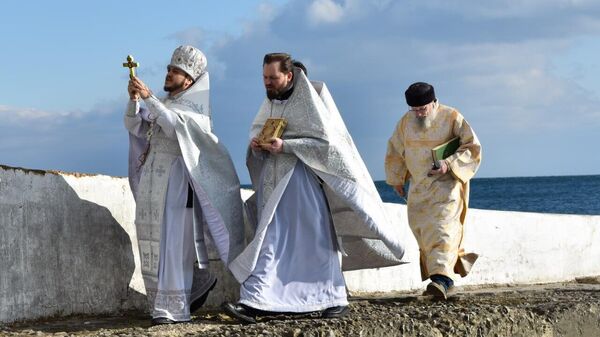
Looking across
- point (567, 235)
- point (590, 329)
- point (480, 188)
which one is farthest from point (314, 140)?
point (480, 188)

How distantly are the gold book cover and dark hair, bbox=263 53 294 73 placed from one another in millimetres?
342

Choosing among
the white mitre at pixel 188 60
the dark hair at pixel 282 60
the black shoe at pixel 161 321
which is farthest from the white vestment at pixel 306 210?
the white mitre at pixel 188 60

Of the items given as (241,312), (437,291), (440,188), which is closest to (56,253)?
(241,312)

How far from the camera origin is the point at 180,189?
302 inches

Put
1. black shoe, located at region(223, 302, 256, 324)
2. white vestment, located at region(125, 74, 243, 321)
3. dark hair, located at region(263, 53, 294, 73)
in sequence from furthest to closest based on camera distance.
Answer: dark hair, located at region(263, 53, 294, 73), white vestment, located at region(125, 74, 243, 321), black shoe, located at region(223, 302, 256, 324)

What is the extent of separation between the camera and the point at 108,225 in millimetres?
8250

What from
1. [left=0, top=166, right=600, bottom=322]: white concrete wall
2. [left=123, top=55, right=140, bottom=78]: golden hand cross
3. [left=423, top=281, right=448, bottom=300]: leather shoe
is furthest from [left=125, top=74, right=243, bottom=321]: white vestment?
[left=423, top=281, right=448, bottom=300]: leather shoe

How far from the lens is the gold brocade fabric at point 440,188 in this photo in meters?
9.37

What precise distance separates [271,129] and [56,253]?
167 centimetres

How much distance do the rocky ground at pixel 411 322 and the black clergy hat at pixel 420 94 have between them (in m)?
1.56

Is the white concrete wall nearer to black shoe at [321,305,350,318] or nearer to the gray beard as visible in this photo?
black shoe at [321,305,350,318]

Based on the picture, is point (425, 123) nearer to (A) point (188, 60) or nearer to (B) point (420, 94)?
(B) point (420, 94)

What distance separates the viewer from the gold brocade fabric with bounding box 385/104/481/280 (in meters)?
9.37

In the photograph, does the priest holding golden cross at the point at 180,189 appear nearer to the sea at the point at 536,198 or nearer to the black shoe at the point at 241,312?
the black shoe at the point at 241,312
